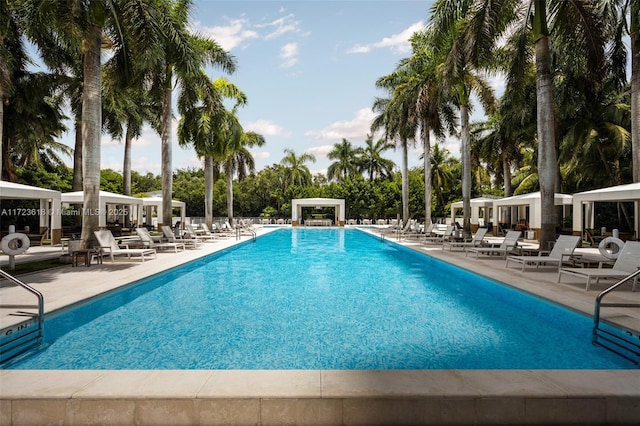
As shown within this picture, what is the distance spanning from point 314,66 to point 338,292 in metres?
13.6

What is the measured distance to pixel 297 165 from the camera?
47.9 metres

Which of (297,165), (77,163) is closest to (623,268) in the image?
(77,163)

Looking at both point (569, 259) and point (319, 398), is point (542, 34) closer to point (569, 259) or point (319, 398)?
point (569, 259)

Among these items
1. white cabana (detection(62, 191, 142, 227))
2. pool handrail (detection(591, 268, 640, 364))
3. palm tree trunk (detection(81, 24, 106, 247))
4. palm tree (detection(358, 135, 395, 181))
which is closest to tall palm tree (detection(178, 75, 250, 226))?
white cabana (detection(62, 191, 142, 227))

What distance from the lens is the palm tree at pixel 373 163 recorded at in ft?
148

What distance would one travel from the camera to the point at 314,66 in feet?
60.2

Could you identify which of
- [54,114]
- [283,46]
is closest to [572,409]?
[283,46]

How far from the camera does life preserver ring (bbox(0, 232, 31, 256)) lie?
28.5 ft

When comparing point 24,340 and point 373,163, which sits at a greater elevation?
point 373,163

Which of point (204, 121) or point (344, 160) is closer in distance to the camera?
point (204, 121)

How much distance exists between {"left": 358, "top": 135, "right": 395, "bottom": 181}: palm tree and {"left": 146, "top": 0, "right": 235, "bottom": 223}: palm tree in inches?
1125

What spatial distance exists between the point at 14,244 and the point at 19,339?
5.83 m

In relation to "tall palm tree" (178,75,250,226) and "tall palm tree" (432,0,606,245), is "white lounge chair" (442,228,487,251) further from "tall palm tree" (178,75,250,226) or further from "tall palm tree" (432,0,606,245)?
"tall palm tree" (178,75,250,226)

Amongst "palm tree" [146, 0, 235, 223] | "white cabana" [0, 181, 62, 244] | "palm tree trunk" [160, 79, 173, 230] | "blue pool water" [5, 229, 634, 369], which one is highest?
"palm tree" [146, 0, 235, 223]
